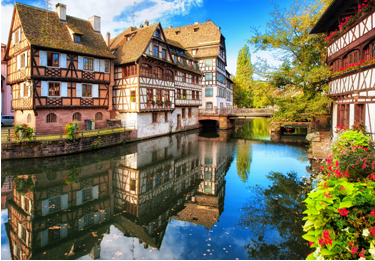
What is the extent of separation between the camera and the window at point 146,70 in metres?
27.0

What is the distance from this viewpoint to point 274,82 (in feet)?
73.1

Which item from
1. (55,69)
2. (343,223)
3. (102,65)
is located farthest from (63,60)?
(343,223)

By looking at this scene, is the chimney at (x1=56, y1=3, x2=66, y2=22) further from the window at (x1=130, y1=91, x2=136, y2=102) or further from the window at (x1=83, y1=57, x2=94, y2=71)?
the window at (x1=130, y1=91, x2=136, y2=102)

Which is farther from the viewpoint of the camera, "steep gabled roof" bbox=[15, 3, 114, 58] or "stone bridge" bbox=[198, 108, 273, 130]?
"stone bridge" bbox=[198, 108, 273, 130]

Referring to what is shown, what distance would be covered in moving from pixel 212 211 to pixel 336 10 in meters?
15.5

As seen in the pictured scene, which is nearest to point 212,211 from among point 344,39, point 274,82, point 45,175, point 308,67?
point 45,175

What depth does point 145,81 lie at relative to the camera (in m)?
27.3

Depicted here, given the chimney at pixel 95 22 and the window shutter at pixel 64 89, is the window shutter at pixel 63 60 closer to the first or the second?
the window shutter at pixel 64 89

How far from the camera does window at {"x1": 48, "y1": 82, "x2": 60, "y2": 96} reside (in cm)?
2194

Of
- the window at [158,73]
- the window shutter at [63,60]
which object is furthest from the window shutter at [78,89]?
the window at [158,73]

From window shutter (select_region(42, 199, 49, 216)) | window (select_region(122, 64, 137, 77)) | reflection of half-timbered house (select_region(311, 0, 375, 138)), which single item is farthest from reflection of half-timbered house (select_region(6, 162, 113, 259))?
window (select_region(122, 64, 137, 77))

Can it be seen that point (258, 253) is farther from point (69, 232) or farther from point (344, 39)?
point (344, 39)

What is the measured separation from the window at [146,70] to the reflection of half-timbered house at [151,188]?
9.17 metres

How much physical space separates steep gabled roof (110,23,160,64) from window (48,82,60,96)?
7.38 m
